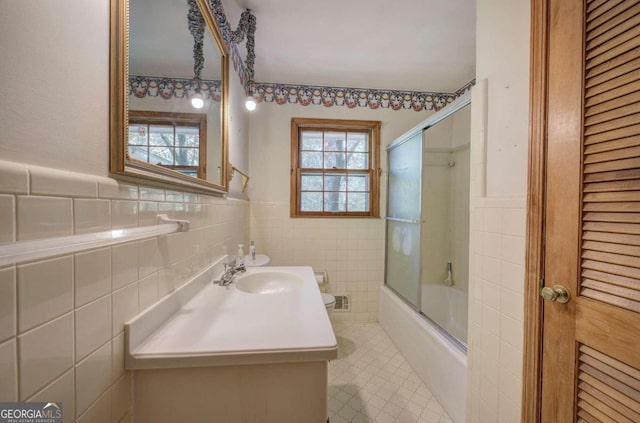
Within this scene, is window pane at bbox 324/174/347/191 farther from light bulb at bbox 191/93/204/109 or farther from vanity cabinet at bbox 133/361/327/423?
vanity cabinet at bbox 133/361/327/423

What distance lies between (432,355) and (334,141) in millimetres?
2058

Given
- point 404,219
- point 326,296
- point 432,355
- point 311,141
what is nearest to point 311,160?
point 311,141

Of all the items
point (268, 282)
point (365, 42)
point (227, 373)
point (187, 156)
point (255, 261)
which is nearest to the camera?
point (227, 373)

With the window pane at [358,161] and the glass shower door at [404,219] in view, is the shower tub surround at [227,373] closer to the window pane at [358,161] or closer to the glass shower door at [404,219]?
the glass shower door at [404,219]

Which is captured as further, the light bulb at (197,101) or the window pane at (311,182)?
the window pane at (311,182)

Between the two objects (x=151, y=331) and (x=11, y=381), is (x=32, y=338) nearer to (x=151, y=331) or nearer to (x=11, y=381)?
(x=11, y=381)

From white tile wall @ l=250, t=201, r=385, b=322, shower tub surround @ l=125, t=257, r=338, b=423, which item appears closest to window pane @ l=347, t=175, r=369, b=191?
white tile wall @ l=250, t=201, r=385, b=322

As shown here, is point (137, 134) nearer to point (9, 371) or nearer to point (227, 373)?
point (9, 371)

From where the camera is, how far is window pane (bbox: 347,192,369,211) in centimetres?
264

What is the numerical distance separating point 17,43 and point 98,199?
29 centimetres

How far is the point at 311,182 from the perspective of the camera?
103 inches

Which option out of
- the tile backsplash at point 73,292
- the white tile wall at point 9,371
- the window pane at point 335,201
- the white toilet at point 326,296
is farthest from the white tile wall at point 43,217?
the window pane at point 335,201

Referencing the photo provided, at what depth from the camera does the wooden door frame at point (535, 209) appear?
2.89 ft

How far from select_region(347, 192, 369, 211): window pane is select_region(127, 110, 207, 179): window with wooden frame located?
172 centimetres
